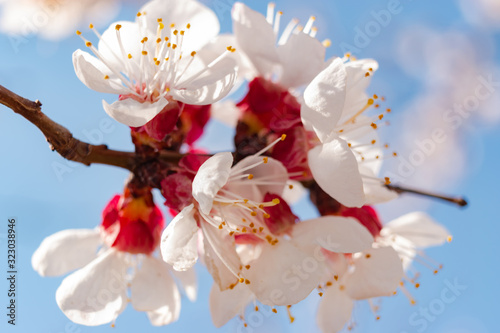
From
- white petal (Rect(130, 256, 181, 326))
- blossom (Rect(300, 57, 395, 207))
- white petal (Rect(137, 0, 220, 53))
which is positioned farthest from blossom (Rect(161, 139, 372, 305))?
white petal (Rect(137, 0, 220, 53))

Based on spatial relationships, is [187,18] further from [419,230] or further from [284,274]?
[419,230]

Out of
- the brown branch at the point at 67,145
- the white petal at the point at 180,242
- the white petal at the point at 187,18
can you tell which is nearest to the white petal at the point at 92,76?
the brown branch at the point at 67,145

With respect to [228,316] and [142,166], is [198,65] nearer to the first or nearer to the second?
[142,166]

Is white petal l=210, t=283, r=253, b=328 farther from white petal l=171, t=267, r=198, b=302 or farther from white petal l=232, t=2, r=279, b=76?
white petal l=232, t=2, r=279, b=76

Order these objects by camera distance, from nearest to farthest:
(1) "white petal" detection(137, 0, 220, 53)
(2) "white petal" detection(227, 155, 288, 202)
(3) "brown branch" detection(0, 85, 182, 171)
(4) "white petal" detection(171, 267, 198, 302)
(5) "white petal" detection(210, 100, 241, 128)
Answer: (3) "brown branch" detection(0, 85, 182, 171), (2) "white petal" detection(227, 155, 288, 202), (1) "white petal" detection(137, 0, 220, 53), (4) "white petal" detection(171, 267, 198, 302), (5) "white petal" detection(210, 100, 241, 128)

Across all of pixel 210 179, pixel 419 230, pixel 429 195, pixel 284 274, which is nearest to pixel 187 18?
pixel 210 179
